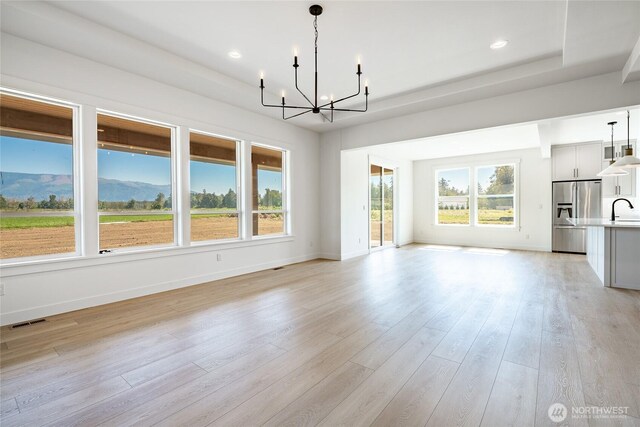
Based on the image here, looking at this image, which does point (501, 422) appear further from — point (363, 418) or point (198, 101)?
point (198, 101)

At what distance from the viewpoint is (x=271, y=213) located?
18.9 feet

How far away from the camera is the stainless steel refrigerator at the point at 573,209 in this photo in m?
6.93

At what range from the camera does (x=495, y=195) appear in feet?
27.3

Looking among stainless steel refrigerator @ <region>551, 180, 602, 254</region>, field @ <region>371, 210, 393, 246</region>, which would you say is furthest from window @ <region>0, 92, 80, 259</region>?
stainless steel refrigerator @ <region>551, 180, 602, 254</region>

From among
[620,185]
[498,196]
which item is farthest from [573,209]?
[498,196]

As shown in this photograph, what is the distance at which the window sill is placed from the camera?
2.99m

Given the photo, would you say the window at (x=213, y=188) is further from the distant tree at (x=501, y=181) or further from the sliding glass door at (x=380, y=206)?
the distant tree at (x=501, y=181)

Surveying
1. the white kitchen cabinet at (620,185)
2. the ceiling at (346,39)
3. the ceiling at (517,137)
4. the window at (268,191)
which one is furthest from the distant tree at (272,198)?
the white kitchen cabinet at (620,185)

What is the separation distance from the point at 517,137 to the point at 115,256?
306 inches

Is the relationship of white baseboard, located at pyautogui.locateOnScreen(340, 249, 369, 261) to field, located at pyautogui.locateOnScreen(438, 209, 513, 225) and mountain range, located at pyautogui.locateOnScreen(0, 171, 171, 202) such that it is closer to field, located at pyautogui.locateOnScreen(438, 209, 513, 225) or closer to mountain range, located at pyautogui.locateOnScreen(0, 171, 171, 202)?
field, located at pyautogui.locateOnScreen(438, 209, 513, 225)

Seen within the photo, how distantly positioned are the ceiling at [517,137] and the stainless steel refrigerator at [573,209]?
3.56 ft

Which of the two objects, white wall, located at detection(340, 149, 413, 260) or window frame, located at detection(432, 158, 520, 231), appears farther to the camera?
window frame, located at detection(432, 158, 520, 231)

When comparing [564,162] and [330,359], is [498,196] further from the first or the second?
[330,359]

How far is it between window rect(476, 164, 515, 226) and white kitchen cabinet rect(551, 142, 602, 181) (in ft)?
3.13
